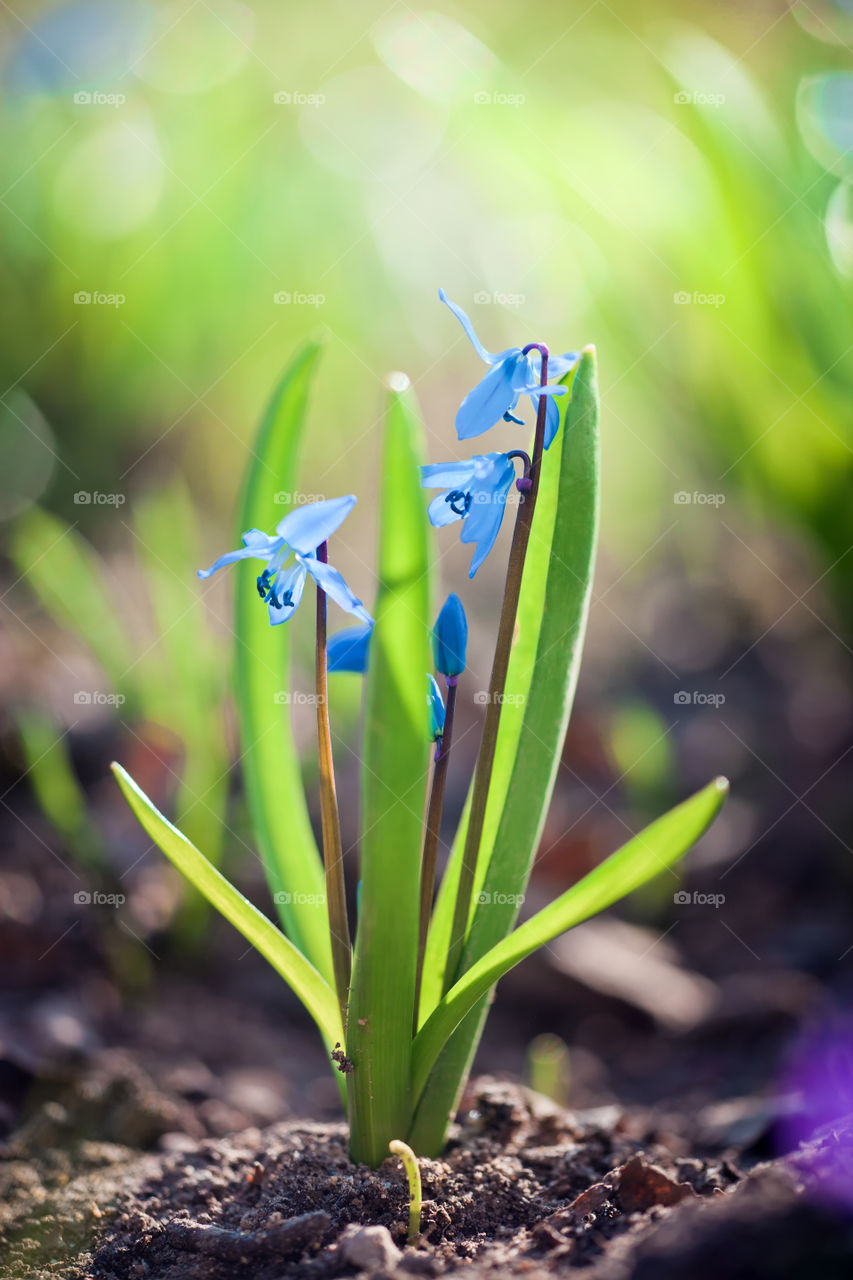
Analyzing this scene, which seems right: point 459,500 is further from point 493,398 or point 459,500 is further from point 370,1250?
point 370,1250

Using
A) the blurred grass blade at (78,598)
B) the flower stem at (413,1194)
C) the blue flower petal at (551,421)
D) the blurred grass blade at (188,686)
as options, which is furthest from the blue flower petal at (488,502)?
the blurred grass blade at (78,598)

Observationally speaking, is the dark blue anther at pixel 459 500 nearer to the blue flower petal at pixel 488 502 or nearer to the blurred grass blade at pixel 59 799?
the blue flower petal at pixel 488 502

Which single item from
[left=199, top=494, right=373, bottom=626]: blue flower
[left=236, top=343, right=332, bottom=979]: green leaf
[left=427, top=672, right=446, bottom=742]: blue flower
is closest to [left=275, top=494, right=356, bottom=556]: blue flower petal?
[left=199, top=494, right=373, bottom=626]: blue flower

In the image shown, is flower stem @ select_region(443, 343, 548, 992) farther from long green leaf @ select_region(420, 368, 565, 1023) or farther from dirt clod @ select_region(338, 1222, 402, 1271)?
dirt clod @ select_region(338, 1222, 402, 1271)

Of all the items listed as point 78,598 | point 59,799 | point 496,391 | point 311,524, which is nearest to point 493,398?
point 496,391

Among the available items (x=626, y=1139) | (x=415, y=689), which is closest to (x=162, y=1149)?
(x=626, y=1139)

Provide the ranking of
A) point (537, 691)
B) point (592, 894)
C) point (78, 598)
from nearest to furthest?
point (592, 894) → point (537, 691) → point (78, 598)
